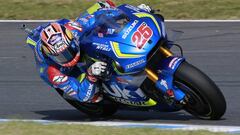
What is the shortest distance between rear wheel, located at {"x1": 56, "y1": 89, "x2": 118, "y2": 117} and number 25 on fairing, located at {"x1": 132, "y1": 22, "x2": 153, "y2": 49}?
3.58 ft

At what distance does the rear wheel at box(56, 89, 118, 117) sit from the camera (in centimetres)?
751

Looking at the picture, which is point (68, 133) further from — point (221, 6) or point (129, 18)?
point (221, 6)

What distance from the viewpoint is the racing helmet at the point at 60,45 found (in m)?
6.85

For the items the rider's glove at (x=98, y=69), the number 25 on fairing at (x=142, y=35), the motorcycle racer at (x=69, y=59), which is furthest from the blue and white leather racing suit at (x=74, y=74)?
the number 25 on fairing at (x=142, y=35)

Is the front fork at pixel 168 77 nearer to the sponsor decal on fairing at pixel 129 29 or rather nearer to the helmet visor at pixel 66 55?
the sponsor decal on fairing at pixel 129 29

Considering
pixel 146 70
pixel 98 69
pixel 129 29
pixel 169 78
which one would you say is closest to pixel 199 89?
pixel 169 78

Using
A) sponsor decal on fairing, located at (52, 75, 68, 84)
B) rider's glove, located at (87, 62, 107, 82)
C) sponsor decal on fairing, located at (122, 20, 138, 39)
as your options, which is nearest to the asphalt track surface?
sponsor decal on fairing, located at (52, 75, 68, 84)

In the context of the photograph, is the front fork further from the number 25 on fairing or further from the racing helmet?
the racing helmet

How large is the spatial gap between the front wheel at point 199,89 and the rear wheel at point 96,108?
3.65 feet

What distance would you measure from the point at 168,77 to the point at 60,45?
1203mm

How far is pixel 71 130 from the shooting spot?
6254 millimetres

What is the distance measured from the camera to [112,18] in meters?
6.93

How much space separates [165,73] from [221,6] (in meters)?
9.43

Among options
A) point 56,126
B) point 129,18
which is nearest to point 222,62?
point 129,18
